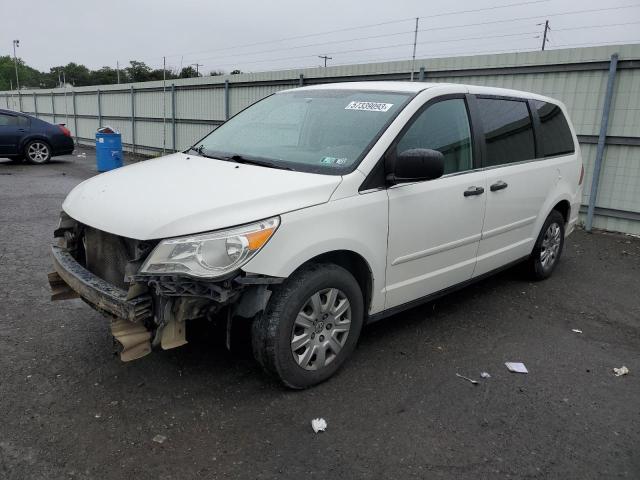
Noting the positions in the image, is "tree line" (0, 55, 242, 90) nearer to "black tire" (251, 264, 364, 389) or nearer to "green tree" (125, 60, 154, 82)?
"green tree" (125, 60, 154, 82)

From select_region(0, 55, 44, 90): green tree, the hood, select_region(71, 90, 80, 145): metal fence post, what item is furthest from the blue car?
select_region(0, 55, 44, 90): green tree

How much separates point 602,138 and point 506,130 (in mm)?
4049

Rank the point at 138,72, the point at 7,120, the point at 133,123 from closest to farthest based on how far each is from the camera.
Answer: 1. the point at 7,120
2. the point at 133,123
3. the point at 138,72

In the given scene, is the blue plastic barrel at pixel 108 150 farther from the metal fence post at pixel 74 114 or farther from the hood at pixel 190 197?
the hood at pixel 190 197

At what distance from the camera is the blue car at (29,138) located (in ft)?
48.1

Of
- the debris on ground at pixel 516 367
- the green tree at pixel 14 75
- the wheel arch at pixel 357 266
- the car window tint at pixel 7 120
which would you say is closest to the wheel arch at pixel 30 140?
the car window tint at pixel 7 120

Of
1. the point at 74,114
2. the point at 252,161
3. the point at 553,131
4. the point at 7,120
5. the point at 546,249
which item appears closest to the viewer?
the point at 252,161

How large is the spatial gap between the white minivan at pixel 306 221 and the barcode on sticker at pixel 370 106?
0.02 meters

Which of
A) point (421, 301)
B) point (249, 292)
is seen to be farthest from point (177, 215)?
point (421, 301)

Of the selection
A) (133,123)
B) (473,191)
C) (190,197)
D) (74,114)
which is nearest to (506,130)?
(473,191)

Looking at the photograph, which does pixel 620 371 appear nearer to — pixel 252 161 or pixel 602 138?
pixel 252 161

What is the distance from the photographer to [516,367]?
11.9 ft

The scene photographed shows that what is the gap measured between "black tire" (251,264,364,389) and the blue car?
1457cm

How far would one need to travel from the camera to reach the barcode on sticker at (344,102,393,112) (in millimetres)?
3670
